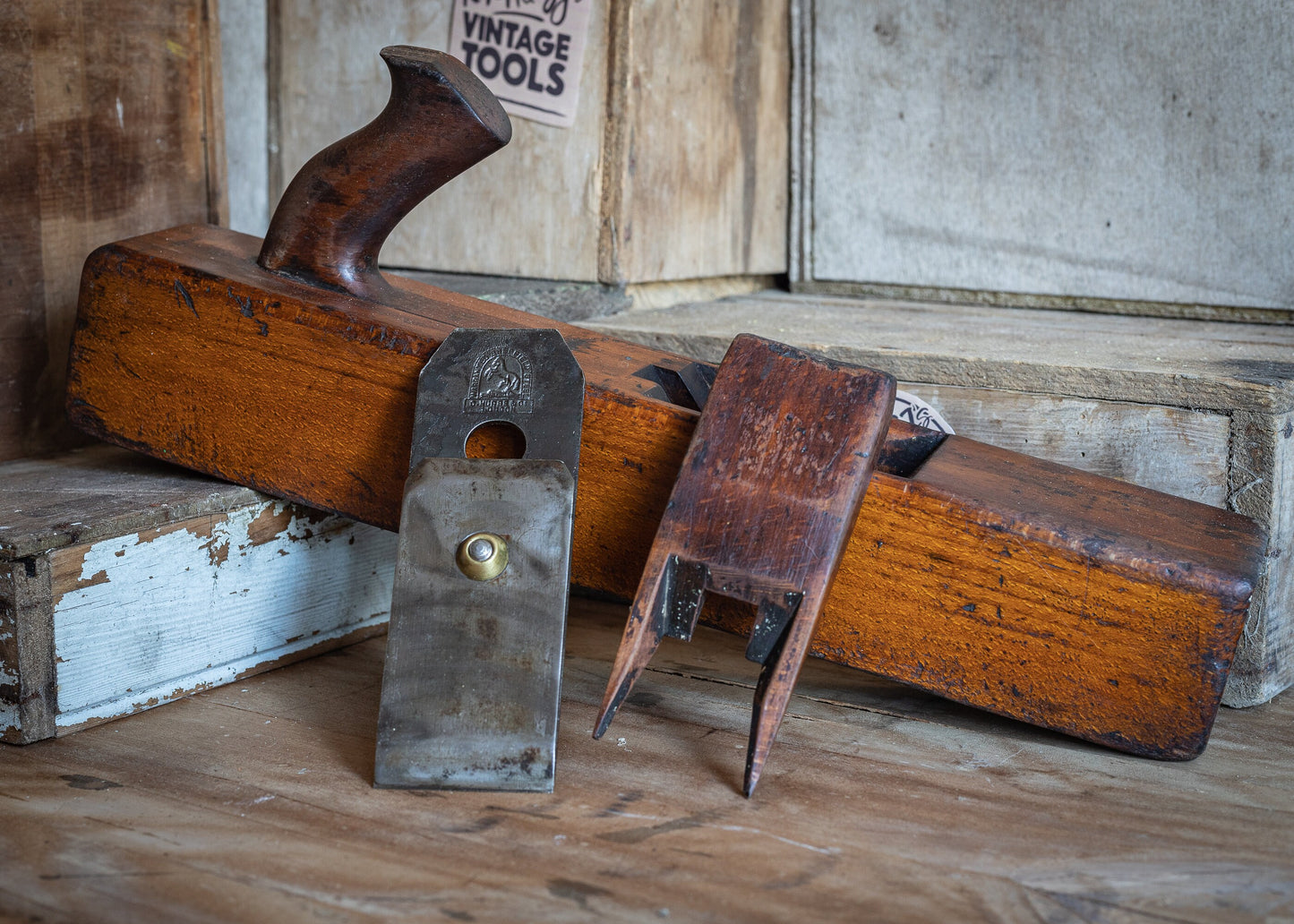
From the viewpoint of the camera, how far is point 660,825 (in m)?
1.03

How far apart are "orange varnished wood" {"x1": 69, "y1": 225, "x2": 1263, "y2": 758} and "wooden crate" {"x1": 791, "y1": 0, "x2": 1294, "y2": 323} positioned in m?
0.87

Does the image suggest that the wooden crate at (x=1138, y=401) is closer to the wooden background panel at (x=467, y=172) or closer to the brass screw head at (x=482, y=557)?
the wooden background panel at (x=467, y=172)

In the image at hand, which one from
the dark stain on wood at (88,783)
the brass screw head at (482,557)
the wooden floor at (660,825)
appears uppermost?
the brass screw head at (482,557)

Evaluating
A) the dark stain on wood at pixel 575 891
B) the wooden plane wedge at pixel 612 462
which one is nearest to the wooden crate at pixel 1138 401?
the wooden plane wedge at pixel 612 462

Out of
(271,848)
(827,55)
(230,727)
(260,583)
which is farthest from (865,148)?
(271,848)

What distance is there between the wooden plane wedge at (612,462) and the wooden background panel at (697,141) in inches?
21.8

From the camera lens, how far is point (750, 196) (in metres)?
2.22

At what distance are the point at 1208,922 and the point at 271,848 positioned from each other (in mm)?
759

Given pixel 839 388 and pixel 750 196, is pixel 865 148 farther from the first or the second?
pixel 839 388

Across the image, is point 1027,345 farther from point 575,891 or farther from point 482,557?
point 575,891

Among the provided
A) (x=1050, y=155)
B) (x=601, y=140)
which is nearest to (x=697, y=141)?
(x=601, y=140)

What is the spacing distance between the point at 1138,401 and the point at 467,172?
117 cm

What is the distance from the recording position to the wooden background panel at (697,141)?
75.1 inches

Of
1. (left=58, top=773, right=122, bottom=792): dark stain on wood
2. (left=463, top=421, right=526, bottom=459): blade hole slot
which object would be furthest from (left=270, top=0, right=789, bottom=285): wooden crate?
(left=58, top=773, right=122, bottom=792): dark stain on wood
